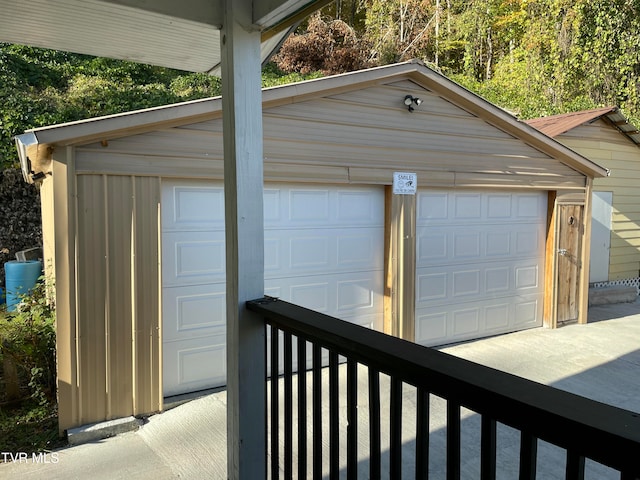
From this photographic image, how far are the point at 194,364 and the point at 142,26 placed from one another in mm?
2880

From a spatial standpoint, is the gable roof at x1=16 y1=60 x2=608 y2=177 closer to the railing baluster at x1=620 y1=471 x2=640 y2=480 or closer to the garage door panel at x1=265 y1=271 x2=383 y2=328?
the garage door panel at x1=265 y1=271 x2=383 y2=328

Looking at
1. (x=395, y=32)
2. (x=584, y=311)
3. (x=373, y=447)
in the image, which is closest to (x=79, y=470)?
(x=373, y=447)

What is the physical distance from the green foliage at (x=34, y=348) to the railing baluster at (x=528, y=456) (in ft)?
13.2

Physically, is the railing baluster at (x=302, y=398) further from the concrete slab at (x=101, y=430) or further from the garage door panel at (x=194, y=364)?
the garage door panel at (x=194, y=364)

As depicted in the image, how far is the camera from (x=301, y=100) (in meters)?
4.70

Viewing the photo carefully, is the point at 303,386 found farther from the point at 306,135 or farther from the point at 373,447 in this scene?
the point at 306,135

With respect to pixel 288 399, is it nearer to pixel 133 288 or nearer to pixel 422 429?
pixel 422 429

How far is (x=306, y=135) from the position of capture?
4.75m

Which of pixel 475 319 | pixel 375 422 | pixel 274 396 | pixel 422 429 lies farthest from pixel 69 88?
pixel 422 429

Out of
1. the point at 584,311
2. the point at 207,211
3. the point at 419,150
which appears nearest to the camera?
the point at 207,211

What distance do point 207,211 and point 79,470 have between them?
217cm

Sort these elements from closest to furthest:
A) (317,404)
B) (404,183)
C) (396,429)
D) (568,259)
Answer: (396,429) < (317,404) < (404,183) < (568,259)

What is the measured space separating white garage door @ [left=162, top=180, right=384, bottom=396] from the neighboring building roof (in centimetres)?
483

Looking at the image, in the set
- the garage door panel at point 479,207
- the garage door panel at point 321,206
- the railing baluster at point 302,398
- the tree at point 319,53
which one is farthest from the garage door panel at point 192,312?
the tree at point 319,53
